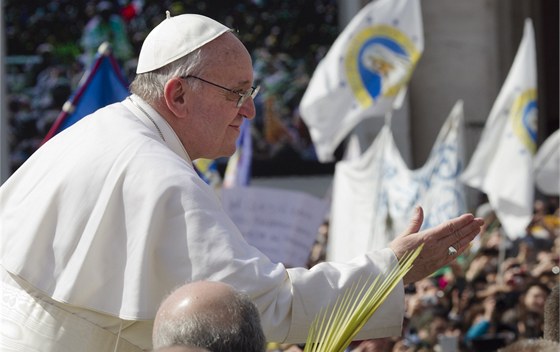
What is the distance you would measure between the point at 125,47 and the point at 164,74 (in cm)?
1140

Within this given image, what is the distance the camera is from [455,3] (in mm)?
15188

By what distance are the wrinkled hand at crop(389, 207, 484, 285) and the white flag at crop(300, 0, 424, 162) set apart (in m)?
7.00

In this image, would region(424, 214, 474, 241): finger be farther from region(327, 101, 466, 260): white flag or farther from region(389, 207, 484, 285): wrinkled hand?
region(327, 101, 466, 260): white flag

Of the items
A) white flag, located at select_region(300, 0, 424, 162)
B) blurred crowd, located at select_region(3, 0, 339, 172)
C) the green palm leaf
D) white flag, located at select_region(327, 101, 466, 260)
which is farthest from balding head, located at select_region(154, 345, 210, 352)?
blurred crowd, located at select_region(3, 0, 339, 172)

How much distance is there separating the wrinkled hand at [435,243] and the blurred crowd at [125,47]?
452 inches

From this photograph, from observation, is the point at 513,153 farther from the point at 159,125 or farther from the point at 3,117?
the point at 159,125

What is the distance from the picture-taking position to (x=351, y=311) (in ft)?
8.72

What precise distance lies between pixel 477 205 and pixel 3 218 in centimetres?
1165

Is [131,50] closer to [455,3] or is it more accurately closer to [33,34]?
[33,34]

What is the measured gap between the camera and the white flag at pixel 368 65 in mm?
10023

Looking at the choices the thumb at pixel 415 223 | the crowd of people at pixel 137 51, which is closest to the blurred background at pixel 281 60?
the crowd of people at pixel 137 51

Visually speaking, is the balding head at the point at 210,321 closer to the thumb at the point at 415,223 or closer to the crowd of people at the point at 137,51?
the thumb at the point at 415,223

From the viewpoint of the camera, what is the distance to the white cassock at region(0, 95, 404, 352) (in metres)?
2.79

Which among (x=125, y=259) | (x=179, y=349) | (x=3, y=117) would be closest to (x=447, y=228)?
(x=125, y=259)
